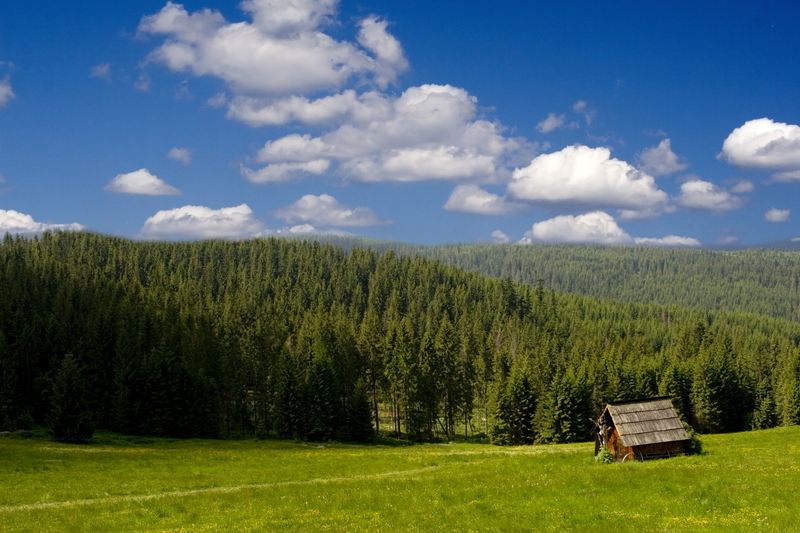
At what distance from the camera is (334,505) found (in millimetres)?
25000

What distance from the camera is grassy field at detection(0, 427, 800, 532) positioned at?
21156mm

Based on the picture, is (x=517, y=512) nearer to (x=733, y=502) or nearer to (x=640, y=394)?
(x=733, y=502)

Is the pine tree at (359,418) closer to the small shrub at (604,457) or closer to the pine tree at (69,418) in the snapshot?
the pine tree at (69,418)

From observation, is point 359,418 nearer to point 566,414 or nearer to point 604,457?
point 566,414

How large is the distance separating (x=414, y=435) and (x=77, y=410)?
152ft

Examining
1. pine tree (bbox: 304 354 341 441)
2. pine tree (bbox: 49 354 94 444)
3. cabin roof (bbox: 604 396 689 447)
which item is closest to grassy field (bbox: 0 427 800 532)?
cabin roof (bbox: 604 396 689 447)

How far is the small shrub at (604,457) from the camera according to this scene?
4094 cm

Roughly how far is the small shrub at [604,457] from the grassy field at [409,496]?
151 cm

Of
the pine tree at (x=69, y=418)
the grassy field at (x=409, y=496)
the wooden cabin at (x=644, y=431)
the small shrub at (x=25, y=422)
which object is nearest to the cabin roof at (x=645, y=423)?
the wooden cabin at (x=644, y=431)

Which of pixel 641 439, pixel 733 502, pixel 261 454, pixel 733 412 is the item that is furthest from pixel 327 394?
pixel 733 412

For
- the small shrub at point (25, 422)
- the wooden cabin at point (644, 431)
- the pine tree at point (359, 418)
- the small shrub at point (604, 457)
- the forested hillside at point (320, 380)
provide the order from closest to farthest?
the wooden cabin at point (644, 431)
the small shrub at point (604, 457)
the small shrub at point (25, 422)
the forested hillside at point (320, 380)
the pine tree at point (359, 418)

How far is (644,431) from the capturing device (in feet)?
132

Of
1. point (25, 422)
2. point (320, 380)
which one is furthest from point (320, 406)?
point (25, 422)

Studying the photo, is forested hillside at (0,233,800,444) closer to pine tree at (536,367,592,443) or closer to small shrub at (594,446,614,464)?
pine tree at (536,367,592,443)
